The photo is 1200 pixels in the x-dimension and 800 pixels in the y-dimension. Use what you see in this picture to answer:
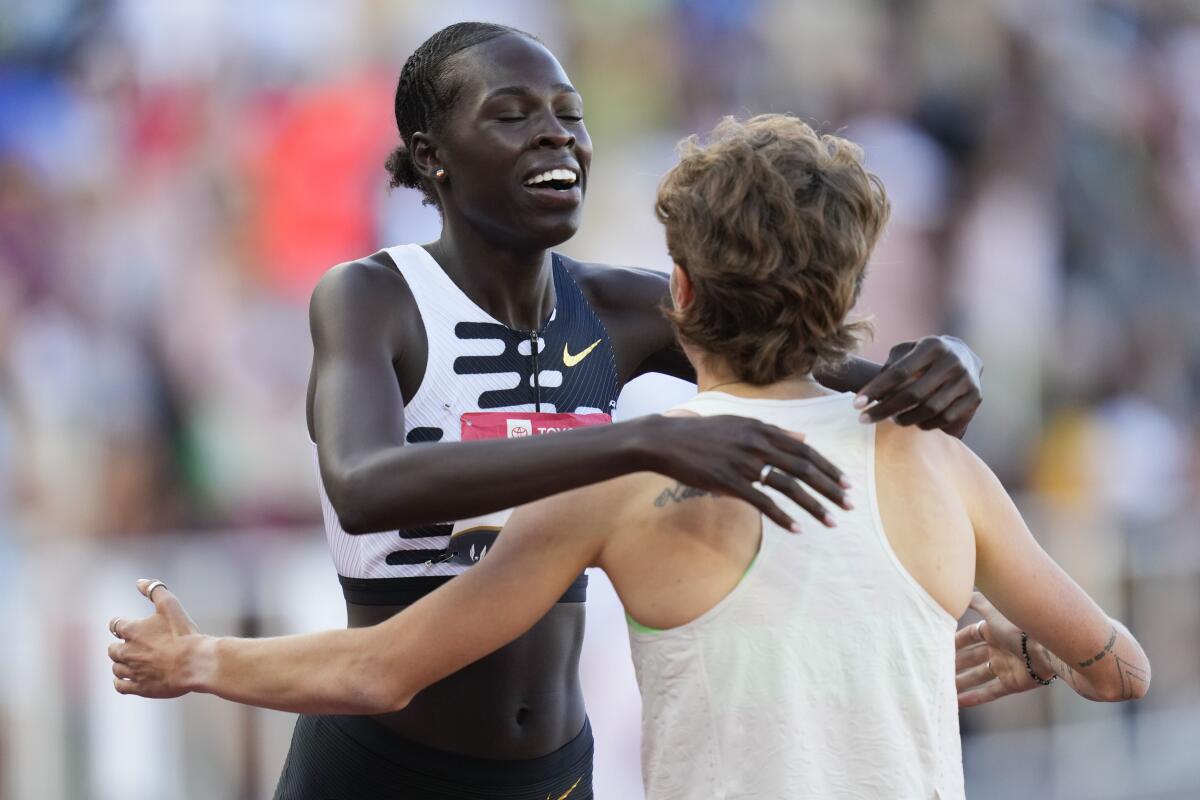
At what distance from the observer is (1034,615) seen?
2.31 m

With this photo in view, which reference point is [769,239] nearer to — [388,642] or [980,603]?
[388,642]

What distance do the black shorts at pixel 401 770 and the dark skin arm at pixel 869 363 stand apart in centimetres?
80

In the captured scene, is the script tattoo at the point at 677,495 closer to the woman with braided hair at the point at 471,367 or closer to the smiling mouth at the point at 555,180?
the woman with braided hair at the point at 471,367

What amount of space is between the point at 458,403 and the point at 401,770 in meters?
0.67

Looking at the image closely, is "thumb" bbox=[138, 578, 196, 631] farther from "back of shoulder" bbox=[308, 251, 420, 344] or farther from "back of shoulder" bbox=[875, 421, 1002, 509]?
"back of shoulder" bbox=[875, 421, 1002, 509]

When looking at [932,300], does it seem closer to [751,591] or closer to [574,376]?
[574,376]

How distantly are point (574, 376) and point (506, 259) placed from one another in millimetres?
256

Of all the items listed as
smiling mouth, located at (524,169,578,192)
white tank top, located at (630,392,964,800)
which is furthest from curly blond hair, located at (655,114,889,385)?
smiling mouth, located at (524,169,578,192)

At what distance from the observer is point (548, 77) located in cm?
295

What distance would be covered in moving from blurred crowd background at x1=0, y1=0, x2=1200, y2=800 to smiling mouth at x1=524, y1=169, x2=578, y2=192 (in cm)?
290

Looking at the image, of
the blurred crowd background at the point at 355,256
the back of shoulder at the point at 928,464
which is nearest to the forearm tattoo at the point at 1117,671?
the back of shoulder at the point at 928,464

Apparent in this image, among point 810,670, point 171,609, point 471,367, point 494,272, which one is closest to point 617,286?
point 494,272

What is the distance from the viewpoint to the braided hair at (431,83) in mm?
2973

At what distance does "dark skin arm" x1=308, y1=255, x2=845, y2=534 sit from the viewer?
196cm
